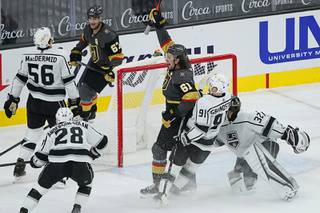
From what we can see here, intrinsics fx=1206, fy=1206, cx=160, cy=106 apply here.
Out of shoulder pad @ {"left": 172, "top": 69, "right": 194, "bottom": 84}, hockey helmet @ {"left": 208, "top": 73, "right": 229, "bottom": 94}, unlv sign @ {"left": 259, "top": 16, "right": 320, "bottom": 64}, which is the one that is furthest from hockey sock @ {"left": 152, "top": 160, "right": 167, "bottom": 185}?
unlv sign @ {"left": 259, "top": 16, "right": 320, "bottom": 64}

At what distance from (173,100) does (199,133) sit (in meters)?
0.41

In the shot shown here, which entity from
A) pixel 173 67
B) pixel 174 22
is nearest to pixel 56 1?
pixel 174 22

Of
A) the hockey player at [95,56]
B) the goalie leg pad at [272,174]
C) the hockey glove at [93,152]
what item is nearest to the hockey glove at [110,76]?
the hockey player at [95,56]

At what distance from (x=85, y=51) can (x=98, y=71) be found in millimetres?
1261

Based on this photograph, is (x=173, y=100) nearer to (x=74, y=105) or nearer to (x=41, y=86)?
(x=74, y=105)

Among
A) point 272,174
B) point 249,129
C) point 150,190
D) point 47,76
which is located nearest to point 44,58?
point 47,76

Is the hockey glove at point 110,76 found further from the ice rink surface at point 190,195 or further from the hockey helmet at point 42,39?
the hockey helmet at point 42,39

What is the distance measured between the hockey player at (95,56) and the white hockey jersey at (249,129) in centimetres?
152

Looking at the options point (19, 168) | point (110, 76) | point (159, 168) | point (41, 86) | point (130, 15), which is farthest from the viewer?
point (130, 15)

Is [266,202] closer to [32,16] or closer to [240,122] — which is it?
[240,122]

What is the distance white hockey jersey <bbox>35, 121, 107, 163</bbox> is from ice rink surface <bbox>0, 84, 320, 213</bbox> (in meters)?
0.66

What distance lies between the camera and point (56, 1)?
11.5m

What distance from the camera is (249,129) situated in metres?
8.98

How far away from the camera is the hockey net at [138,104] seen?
10.1 metres
